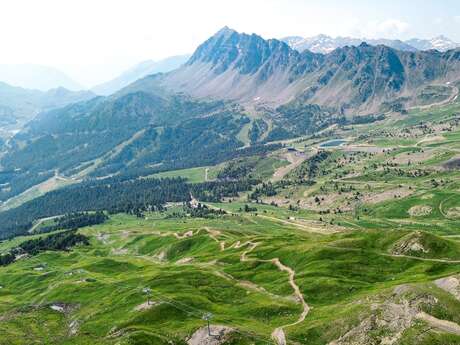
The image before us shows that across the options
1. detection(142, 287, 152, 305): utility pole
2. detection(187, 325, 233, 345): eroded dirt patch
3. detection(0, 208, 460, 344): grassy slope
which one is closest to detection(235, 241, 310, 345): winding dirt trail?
detection(0, 208, 460, 344): grassy slope

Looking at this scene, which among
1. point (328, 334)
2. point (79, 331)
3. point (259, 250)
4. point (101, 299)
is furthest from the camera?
point (259, 250)

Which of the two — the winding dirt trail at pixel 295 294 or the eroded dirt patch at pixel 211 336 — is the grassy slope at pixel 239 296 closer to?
the winding dirt trail at pixel 295 294

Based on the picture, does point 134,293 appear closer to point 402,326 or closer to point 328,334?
point 328,334

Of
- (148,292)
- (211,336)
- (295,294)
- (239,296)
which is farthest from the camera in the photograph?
(148,292)

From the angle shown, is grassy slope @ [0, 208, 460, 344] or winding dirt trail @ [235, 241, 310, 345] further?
grassy slope @ [0, 208, 460, 344]

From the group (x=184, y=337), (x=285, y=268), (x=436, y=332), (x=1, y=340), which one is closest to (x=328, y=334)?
(x=436, y=332)

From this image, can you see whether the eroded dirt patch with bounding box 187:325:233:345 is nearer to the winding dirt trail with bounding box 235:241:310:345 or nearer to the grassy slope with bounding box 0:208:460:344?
the grassy slope with bounding box 0:208:460:344

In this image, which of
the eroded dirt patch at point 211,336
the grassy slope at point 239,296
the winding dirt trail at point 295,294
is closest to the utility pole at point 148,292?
the grassy slope at point 239,296

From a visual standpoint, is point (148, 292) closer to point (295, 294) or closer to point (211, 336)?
point (211, 336)

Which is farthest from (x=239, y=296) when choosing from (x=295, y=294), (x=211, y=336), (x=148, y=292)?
(x=211, y=336)

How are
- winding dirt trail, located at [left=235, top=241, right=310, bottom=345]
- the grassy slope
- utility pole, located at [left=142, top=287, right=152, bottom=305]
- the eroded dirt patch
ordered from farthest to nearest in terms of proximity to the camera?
1. utility pole, located at [left=142, top=287, right=152, bottom=305]
2. the grassy slope
3. the eroded dirt patch
4. winding dirt trail, located at [left=235, top=241, right=310, bottom=345]

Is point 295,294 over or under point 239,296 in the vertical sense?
over
